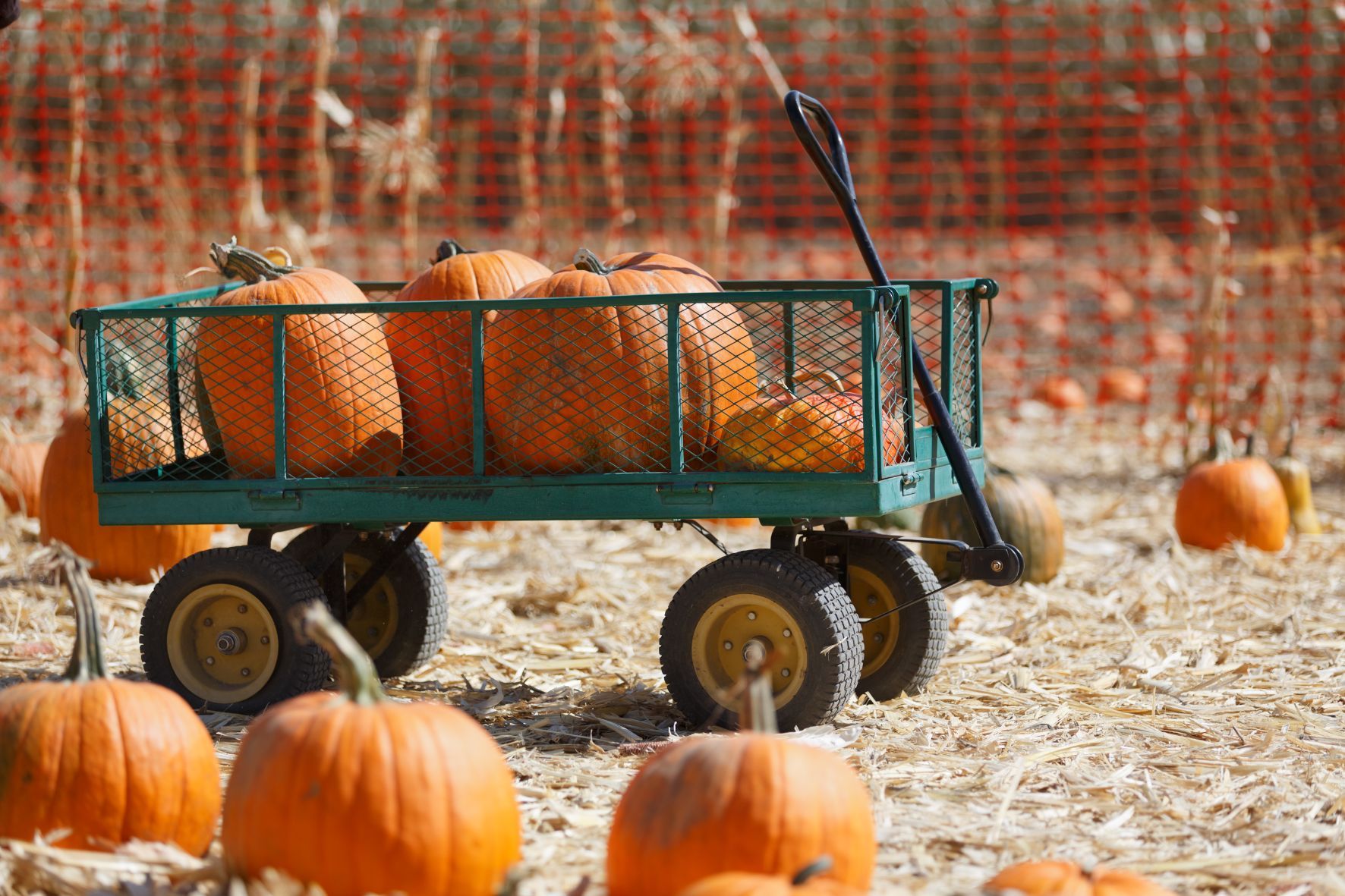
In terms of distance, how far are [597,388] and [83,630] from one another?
4.43 feet

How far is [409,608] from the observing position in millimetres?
4406

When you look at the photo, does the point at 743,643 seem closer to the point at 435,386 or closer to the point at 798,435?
the point at 798,435

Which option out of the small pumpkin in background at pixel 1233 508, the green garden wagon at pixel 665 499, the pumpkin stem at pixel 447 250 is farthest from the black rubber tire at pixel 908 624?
the small pumpkin in background at pixel 1233 508

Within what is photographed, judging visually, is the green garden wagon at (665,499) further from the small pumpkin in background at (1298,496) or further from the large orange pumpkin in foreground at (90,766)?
the small pumpkin in background at (1298,496)

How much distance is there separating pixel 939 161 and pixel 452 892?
14.5 metres

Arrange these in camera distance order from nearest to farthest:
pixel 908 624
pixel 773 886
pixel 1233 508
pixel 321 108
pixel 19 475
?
pixel 773 886 → pixel 908 624 → pixel 1233 508 → pixel 19 475 → pixel 321 108

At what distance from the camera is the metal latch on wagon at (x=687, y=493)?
141 inches

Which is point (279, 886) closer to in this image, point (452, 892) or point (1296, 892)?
point (452, 892)

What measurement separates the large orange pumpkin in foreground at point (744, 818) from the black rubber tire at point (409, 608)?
6.43 ft

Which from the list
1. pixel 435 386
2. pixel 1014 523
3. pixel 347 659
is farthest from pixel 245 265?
pixel 1014 523

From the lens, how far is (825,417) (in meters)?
3.54

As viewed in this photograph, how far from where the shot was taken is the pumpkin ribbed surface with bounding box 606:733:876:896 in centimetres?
242

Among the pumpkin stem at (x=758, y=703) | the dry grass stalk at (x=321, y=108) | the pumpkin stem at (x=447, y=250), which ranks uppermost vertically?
the dry grass stalk at (x=321, y=108)

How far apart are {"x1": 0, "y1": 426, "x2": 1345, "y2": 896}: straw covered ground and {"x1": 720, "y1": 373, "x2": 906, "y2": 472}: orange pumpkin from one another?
63cm
